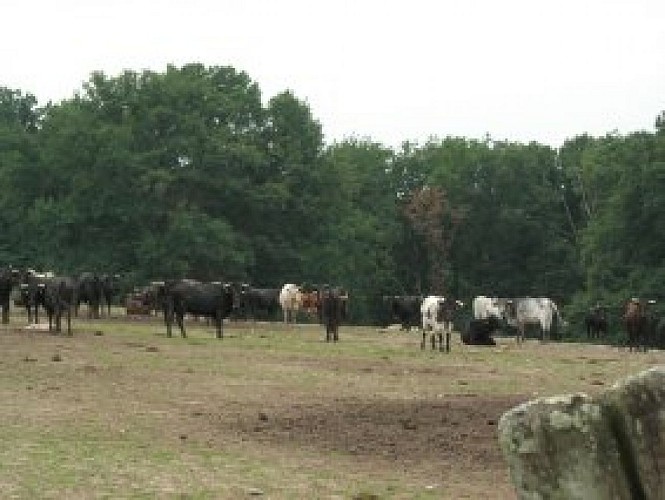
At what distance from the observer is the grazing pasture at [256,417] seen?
12312 mm

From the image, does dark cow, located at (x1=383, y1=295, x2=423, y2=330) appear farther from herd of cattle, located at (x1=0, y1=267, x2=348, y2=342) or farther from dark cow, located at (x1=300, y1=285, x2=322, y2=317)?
herd of cattle, located at (x1=0, y1=267, x2=348, y2=342)

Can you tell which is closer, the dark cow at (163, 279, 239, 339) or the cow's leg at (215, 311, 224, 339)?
the cow's leg at (215, 311, 224, 339)

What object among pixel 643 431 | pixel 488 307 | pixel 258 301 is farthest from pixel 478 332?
pixel 643 431

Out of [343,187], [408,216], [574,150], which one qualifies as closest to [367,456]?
[343,187]

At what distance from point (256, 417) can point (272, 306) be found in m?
42.7

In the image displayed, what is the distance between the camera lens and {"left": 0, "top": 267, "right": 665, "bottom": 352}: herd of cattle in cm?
3925

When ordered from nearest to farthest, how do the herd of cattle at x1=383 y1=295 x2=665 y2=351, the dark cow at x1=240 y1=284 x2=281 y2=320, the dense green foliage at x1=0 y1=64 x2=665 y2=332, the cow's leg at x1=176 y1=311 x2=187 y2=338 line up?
the herd of cattle at x1=383 y1=295 x2=665 y2=351 → the cow's leg at x1=176 y1=311 x2=187 y2=338 → the dark cow at x1=240 y1=284 x2=281 y2=320 → the dense green foliage at x1=0 y1=64 x2=665 y2=332

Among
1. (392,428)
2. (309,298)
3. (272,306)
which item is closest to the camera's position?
(392,428)

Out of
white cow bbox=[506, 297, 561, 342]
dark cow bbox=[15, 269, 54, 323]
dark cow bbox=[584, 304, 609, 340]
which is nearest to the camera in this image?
dark cow bbox=[15, 269, 54, 323]

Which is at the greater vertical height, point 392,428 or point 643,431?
point 643,431

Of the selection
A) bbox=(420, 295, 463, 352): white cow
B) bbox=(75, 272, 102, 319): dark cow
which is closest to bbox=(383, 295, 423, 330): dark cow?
bbox=(75, 272, 102, 319): dark cow

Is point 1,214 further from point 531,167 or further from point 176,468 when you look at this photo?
point 176,468

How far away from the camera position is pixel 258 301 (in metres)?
59.4

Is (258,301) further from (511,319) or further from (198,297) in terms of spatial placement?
(198,297)
